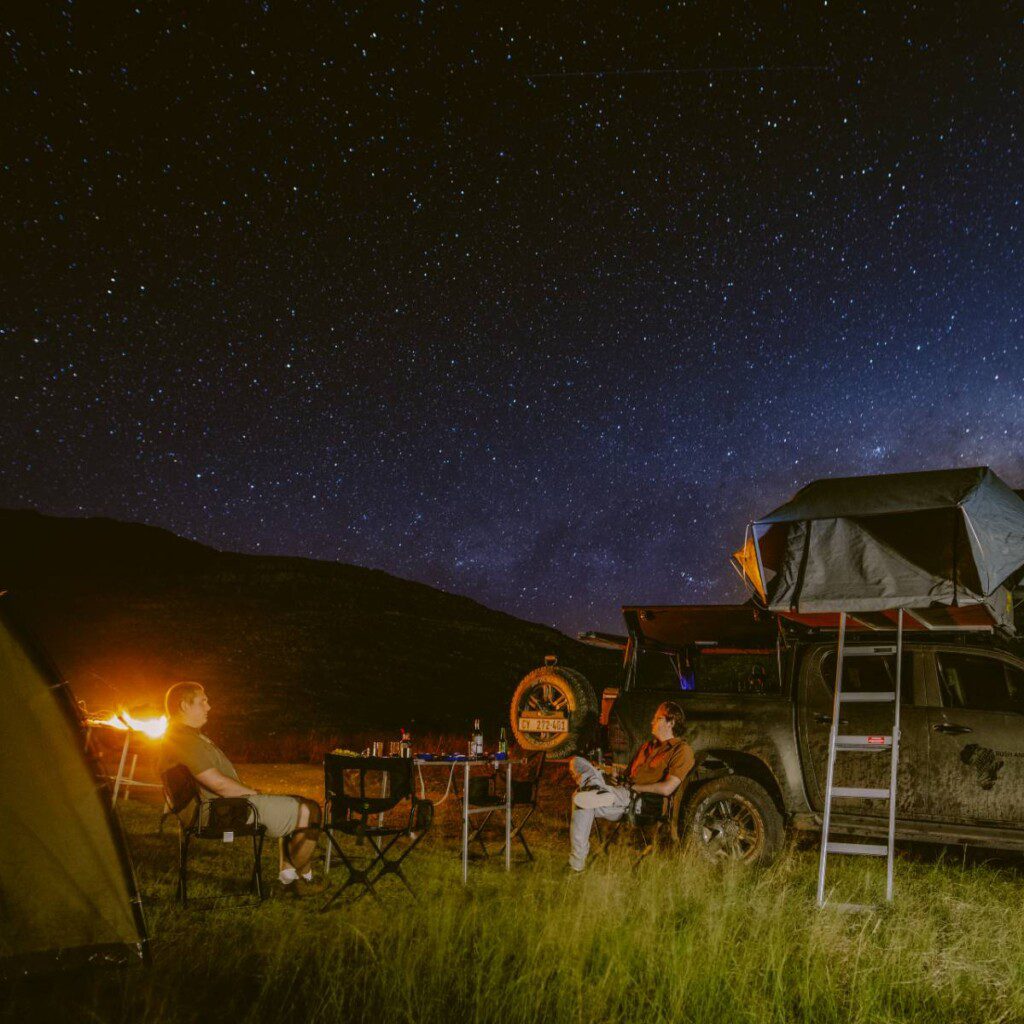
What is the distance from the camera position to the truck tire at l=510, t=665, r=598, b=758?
380 inches

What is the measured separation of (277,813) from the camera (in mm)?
5730

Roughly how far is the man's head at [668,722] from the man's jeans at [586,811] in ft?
1.85

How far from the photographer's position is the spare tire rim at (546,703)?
977 cm

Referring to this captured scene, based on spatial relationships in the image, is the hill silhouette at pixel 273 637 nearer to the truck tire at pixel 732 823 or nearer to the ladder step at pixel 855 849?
the truck tire at pixel 732 823

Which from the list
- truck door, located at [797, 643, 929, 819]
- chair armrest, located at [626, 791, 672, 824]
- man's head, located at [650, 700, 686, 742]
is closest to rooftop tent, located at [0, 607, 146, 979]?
chair armrest, located at [626, 791, 672, 824]

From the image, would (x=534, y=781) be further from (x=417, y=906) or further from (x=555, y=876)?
(x=417, y=906)

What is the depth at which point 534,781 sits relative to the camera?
742cm

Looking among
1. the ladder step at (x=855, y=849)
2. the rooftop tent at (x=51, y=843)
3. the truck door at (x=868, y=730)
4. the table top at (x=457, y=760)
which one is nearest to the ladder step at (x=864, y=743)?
the truck door at (x=868, y=730)

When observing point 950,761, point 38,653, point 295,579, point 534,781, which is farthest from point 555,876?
point 295,579

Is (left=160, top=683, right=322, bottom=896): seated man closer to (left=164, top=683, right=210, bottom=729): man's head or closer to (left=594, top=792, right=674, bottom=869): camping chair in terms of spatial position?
(left=164, top=683, right=210, bottom=729): man's head

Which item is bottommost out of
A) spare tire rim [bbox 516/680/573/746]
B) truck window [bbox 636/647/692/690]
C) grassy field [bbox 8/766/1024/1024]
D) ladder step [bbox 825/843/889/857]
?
grassy field [bbox 8/766/1024/1024]

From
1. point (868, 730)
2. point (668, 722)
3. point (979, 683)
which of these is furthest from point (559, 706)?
point (979, 683)

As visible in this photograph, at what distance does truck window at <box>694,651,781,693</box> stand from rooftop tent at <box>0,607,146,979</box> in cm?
471

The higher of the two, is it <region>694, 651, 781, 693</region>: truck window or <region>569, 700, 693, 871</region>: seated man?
<region>694, 651, 781, 693</region>: truck window
